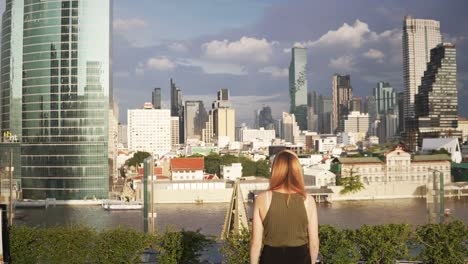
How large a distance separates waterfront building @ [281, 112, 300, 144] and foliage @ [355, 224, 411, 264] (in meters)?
120

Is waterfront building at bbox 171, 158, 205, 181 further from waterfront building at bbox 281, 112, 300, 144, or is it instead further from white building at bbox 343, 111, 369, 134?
white building at bbox 343, 111, 369, 134

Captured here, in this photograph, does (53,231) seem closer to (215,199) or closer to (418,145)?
(215,199)

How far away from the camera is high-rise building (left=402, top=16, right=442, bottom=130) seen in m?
116

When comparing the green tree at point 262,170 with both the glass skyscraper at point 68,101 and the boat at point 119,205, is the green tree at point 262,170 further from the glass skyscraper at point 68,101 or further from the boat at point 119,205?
the boat at point 119,205

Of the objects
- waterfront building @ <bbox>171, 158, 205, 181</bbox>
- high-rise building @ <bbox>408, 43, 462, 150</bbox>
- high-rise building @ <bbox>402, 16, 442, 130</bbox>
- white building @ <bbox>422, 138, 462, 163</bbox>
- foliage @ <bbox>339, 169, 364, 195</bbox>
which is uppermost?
high-rise building @ <bbox>402, 16, 442, 130</bbox>

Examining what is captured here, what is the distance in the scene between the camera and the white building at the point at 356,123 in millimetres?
133375

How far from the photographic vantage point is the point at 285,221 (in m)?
2.66

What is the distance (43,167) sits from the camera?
3102 cm

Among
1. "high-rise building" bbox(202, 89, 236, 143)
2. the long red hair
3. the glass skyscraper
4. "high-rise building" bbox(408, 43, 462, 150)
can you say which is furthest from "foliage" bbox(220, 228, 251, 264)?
"high-rise building" bbox(202, 89, 236, 143)

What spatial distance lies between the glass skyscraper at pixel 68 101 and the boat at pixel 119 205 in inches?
77.3

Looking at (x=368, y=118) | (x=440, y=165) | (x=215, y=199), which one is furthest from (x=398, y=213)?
(x=368, y=118)

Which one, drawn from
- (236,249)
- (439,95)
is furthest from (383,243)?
(439,95)

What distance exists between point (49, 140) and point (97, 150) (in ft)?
8.98

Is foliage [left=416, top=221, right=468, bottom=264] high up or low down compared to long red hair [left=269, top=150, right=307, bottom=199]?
down
